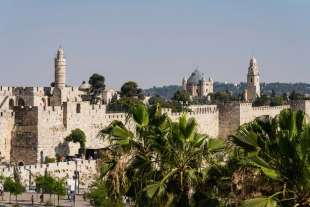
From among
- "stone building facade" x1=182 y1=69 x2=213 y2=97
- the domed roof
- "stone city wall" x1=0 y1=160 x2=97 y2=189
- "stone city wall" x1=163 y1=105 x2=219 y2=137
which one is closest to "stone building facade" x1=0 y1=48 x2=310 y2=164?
"stone city wall" x1=0 y1=160 x2=97 y2=189

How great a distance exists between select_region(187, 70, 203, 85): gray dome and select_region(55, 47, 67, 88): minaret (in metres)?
58.7

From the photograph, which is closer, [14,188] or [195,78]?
[14,188]

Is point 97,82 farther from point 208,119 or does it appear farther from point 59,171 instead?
point 59,171

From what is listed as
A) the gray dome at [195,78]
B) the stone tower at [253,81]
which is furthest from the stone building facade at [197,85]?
the stone tower at [253,81]

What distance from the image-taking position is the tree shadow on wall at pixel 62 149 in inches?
1310

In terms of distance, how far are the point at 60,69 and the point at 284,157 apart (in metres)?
39.2

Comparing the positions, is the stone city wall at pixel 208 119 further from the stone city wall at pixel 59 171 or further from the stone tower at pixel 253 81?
the stone tower at pixel 253 81

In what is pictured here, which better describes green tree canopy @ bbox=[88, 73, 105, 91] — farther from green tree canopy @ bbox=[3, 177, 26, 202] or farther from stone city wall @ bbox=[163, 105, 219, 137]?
green tree canopy @ bbox=[3, 177, 26, 202]

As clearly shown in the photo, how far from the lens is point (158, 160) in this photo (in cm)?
863

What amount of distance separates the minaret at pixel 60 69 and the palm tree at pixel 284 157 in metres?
38.0

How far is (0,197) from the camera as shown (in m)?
22.5

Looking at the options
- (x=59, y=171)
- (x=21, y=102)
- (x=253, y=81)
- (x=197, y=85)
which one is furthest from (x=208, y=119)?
(x=197, y=85)

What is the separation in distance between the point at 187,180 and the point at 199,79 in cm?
9618

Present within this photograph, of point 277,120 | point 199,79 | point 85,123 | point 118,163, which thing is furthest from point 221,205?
point 199,79
